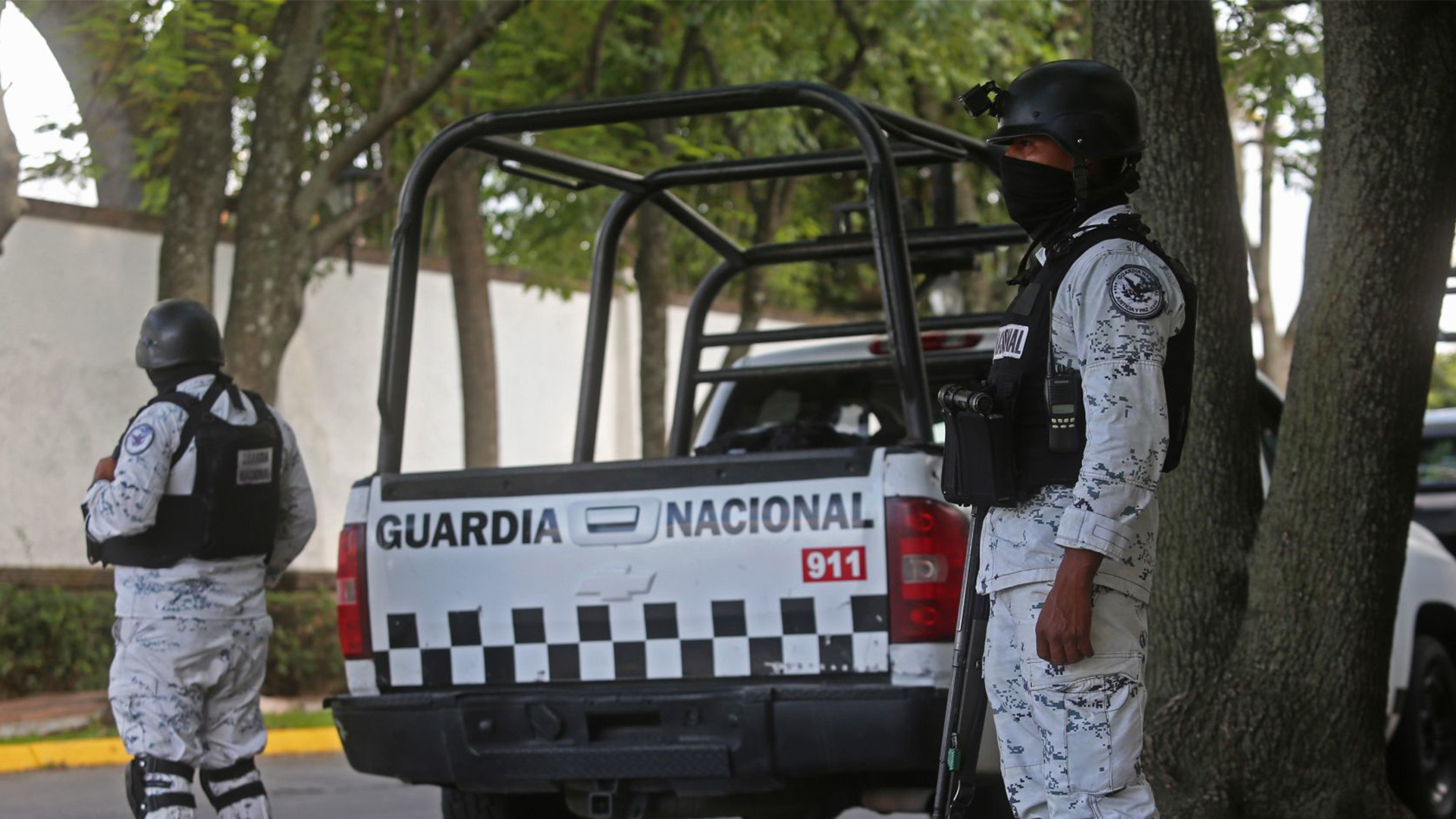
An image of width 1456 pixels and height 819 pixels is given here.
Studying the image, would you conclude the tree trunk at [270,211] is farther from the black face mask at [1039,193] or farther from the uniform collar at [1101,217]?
the uniform collar at [1101,217]

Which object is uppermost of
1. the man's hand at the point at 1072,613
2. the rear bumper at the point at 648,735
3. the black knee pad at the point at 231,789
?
the man's hand at the point at 1072,613

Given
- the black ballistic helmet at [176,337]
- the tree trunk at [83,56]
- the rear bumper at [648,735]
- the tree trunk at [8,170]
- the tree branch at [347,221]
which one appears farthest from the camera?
the tree branch at [347,221]

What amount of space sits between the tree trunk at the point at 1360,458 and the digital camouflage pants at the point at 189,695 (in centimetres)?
288

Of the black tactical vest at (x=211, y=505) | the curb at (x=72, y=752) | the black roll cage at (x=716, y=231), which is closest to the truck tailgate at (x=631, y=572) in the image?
the black roll cage at (x=716, y=231)

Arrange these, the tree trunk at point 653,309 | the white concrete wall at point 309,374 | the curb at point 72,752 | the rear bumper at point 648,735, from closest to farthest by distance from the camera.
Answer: the rear bumper at point 648,735 → the curb at point 72,752 → the white concrete wall at point 309,374 → the tree trunk at point 653,309

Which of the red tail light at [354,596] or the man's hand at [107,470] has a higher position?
the man's hand at [107,470]

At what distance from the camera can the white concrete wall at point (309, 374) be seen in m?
12.3

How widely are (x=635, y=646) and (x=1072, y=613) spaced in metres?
1.75

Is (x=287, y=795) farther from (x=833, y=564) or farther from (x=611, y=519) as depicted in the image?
(x=833, y=564)

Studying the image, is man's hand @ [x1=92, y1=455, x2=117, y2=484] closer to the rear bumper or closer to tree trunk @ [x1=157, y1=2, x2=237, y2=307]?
the rear bumper

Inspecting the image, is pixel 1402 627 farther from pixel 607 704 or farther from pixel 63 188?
pixel 63 188

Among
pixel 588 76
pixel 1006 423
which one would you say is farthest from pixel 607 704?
pixel 588 76

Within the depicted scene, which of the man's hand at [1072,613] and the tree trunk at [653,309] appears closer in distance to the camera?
the man's hand at [1072,613]

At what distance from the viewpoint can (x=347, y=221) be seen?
10.5 meters
